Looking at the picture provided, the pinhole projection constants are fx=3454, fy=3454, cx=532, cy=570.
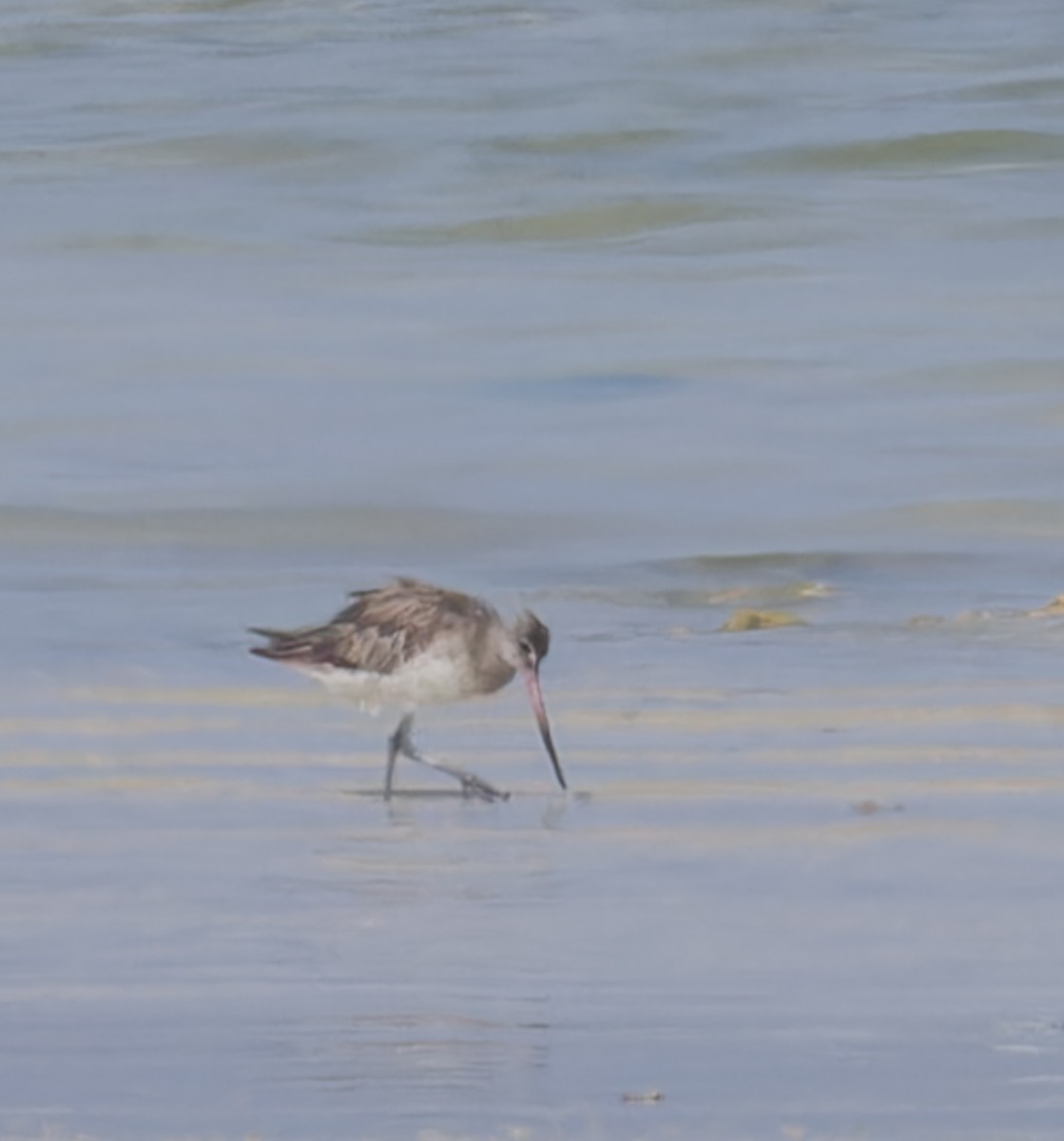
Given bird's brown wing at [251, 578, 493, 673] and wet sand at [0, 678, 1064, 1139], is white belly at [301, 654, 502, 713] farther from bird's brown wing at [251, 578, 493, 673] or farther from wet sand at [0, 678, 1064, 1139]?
wet sand at [0, 678, 1064, 1139]

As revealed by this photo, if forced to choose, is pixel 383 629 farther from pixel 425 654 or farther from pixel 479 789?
pixel 479 789

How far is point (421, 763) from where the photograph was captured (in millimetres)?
7051

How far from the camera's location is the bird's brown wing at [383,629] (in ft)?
24.1

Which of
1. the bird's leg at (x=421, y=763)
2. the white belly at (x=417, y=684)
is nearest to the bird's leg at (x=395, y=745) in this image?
the bird's leg at (x=421, y=763)

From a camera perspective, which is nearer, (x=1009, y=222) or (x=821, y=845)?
(x=821, y=845)

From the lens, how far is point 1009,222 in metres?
20.7

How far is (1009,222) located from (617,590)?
11202mm

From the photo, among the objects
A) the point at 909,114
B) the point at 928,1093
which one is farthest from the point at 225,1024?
the point at 909,114

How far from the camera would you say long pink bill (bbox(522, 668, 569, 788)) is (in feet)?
22.5

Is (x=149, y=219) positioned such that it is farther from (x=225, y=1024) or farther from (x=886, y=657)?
(x=225, y=1024)

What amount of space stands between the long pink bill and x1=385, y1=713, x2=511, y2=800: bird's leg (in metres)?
0.12

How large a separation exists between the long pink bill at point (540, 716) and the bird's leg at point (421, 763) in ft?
0.39

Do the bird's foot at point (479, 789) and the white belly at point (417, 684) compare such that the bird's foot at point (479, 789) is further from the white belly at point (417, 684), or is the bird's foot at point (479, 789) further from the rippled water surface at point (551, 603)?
the white belly at point (417, 684)

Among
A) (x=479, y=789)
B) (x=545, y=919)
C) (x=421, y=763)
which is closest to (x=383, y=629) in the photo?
(x=421, y=763)
